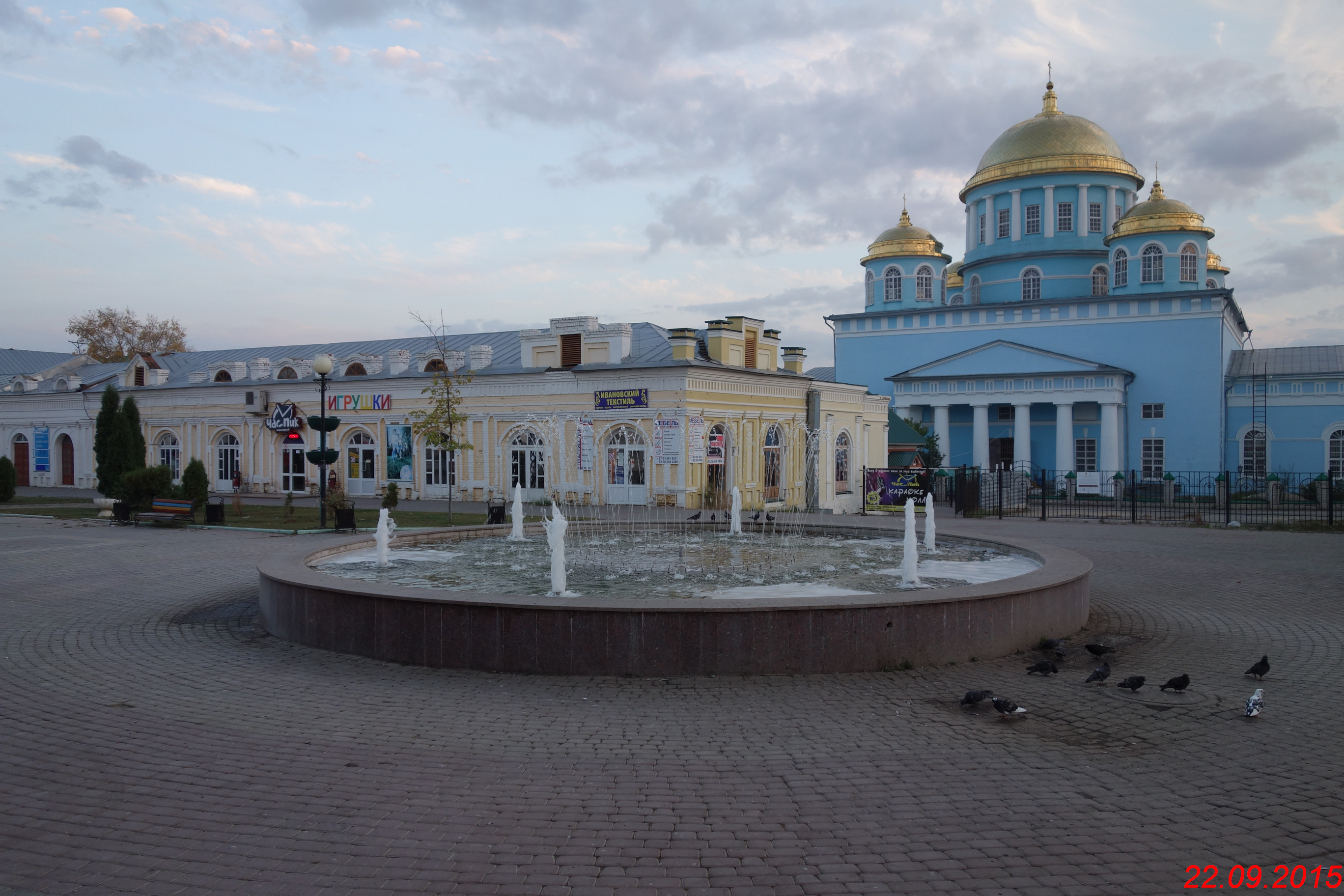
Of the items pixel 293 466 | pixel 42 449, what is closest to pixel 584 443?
pixel 293 466

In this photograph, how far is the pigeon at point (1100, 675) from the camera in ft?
24.6

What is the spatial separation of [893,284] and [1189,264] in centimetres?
1490

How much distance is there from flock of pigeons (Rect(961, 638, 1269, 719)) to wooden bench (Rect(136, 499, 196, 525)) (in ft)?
66.2

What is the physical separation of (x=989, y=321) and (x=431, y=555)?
40.7m

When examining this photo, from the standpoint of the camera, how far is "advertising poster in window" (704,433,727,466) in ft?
93.5

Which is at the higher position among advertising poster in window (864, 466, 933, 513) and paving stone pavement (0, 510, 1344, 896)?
advertising poster in window (864, 466, 933, 513)

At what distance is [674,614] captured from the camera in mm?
7602

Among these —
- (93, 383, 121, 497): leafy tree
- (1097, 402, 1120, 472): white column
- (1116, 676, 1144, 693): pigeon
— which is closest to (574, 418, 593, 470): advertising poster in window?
(93, 383, 121, 497): leafy tree

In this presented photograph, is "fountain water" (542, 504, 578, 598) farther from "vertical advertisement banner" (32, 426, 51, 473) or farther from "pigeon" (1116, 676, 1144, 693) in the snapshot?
"vertical advertisement banner" (32, 426, 51, 473)

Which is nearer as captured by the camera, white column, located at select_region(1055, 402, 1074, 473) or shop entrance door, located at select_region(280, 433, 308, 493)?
shop entrance door, located at select_region(280, 433, 308, 493)

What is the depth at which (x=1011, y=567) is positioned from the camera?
40.8ft

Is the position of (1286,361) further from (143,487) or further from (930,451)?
(143,487)

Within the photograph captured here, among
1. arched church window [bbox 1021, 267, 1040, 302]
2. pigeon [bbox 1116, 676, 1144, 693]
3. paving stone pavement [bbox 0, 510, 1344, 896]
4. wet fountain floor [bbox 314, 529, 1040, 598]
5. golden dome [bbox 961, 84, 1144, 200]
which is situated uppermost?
golden dome [bbox 961, 84, 1144, 200]

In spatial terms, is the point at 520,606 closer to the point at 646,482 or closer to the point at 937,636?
the point at 937,636
